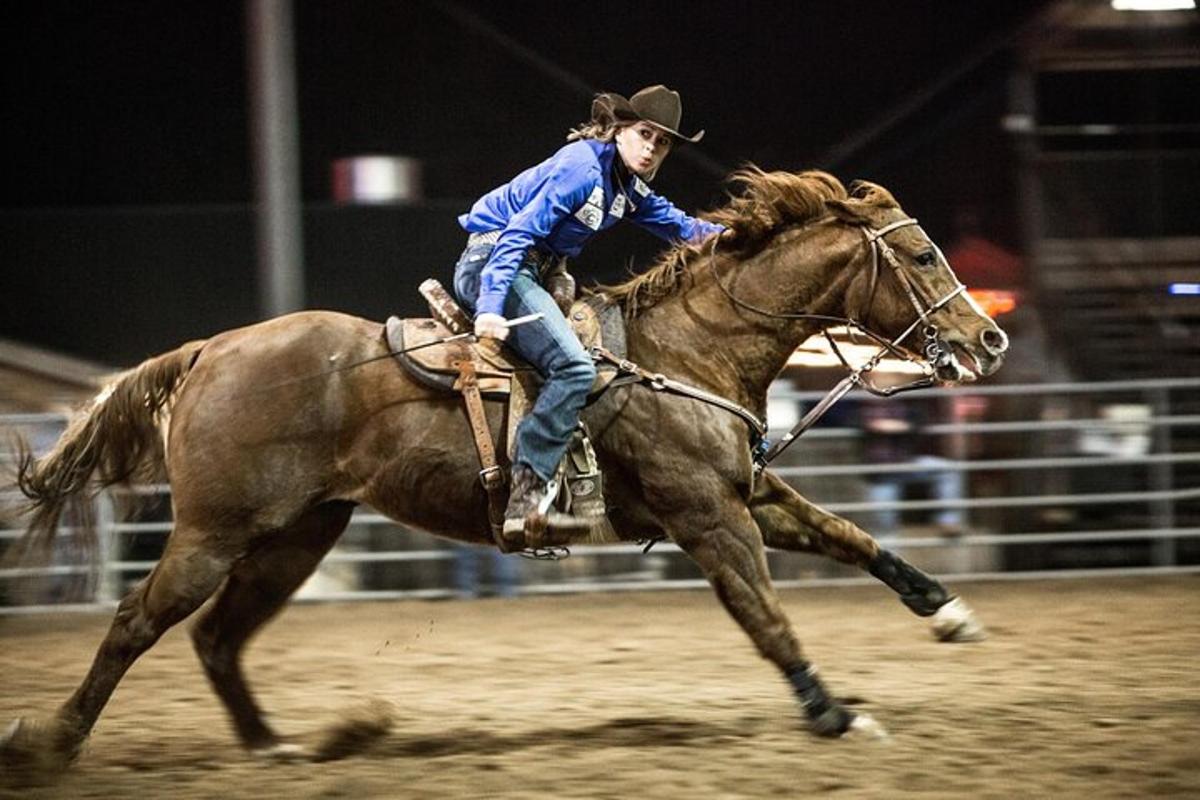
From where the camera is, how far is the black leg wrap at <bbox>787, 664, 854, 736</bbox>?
5141mm

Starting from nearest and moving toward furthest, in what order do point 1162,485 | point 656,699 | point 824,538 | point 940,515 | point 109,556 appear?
1. point 824,538
2. point 656,699
3. point 109,556
4. point 1162,485
5. point 940,515

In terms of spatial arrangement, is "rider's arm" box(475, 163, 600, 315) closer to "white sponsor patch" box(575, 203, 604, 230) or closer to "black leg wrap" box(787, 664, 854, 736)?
"white sponsor patch" box(575, 203, 604, 230)

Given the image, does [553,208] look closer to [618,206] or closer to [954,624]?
[618,206]

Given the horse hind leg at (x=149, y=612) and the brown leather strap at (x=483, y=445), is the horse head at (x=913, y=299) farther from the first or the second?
the horse hind leg at (x=149, y=612)

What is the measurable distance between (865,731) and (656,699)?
1.31 m

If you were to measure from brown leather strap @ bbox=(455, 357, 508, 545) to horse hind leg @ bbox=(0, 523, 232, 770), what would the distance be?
0.89 m

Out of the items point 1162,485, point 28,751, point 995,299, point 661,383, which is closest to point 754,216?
point 661,383

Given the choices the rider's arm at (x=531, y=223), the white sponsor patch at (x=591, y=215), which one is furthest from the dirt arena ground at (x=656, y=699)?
the white sponsor patch at (x=591, y=215)

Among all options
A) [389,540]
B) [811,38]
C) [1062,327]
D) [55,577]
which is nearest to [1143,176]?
[1062,327]

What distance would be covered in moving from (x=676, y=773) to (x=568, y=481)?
3.38 feet

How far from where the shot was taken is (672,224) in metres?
5.79

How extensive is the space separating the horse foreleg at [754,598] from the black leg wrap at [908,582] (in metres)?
0.64

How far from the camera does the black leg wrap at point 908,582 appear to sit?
225 inches

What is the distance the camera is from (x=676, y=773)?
477cm
